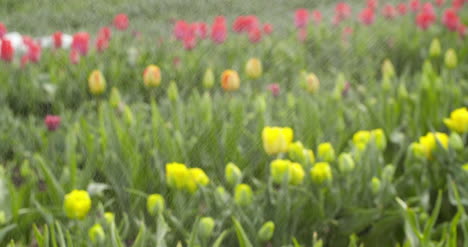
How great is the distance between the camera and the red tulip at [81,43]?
104 inches

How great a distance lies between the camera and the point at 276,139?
1297 millimetres

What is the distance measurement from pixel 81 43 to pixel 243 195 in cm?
172

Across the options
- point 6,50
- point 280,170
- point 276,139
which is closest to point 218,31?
point 6,50

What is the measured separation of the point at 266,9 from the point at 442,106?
8.71ft

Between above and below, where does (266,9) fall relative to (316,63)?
above

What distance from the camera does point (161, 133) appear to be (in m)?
1.58

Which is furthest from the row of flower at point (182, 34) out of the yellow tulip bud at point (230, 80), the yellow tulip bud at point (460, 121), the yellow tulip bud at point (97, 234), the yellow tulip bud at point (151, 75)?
the yellow tulip bud at point (460, 121)

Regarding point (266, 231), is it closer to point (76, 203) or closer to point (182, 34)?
point (76, 203)

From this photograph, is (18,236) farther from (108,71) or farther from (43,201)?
(108,71)

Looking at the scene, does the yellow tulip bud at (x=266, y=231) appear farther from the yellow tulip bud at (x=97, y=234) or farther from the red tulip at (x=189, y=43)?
the red tulip at (x=189, y=43)

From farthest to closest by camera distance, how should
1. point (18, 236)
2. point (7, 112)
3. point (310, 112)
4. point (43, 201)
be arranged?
point (7, 112) < point (310, 112) < point (43, 201) < point (18, 236)

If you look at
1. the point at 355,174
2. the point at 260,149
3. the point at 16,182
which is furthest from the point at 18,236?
the point at 355,174

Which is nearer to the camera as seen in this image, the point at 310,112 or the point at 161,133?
the point at 161,133

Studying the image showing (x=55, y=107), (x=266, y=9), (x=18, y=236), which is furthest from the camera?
(x=266, y=9)
